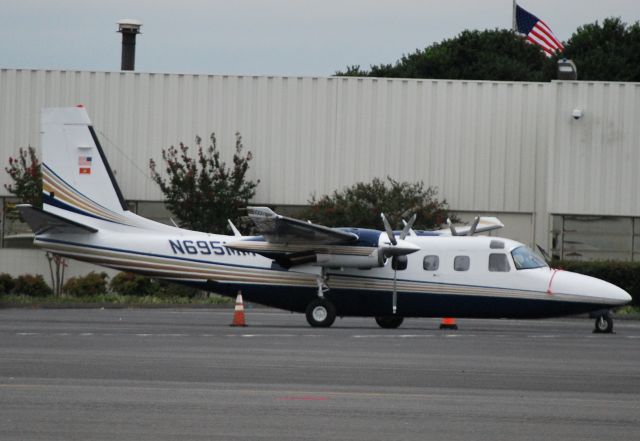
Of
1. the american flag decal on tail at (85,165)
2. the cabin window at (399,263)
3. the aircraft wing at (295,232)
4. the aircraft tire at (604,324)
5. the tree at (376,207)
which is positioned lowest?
the aircraft tire at (604,324)

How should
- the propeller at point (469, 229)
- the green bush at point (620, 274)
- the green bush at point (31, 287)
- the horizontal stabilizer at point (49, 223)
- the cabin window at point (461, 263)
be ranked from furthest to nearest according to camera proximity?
1. the green bush at point (31, 287)
2. the green bush at point (620, 274)
3. the propeller at point (469, 229)
4. the horizontal stabilizer at point (49, 223)
5. the cabin window at point (461, 263)

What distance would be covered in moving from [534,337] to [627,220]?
18590 millimetres

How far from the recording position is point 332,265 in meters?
24.4

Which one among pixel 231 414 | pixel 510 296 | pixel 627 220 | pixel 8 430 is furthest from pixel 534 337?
pixel 627 220

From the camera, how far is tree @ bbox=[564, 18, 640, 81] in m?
60.2

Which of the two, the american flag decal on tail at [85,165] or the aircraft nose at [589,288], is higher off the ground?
the american flag decal on tail at [85,165]

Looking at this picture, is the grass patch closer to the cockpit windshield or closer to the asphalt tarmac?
the asphalt tarmac

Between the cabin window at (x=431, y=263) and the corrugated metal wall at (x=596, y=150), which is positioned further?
the corrugated metal wall at (x=596, y=150)

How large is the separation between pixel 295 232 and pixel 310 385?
1106 cm

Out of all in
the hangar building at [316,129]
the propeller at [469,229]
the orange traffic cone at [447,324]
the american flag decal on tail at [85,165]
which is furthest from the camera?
the hangar building at [316,129]

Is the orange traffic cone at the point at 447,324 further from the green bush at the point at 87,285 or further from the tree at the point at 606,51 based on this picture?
the tree at the point at 606,51

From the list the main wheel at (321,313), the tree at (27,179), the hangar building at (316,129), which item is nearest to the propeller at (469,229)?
the main wheel at (321,313)

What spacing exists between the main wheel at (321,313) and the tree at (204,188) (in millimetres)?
14575

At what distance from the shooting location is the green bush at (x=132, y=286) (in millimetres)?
36781
